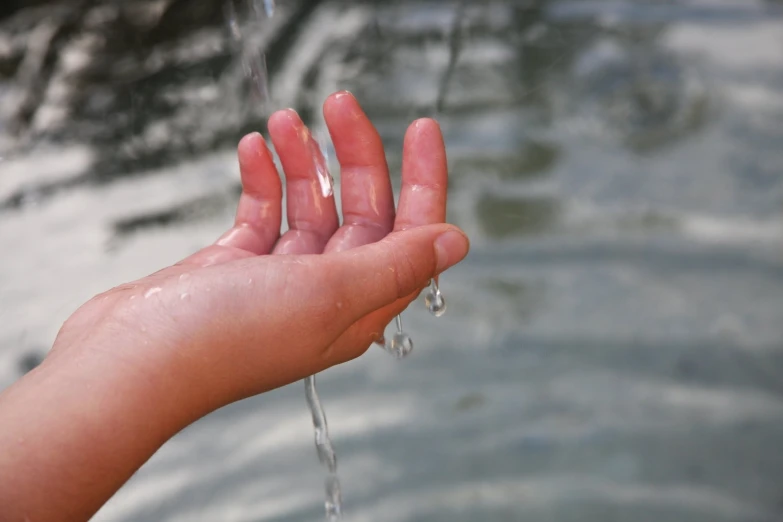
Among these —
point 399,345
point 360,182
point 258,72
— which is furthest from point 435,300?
point 258,72

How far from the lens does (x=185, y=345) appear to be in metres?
0.93

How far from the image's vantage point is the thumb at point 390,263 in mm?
917

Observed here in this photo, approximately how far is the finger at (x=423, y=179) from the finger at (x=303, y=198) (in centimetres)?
16

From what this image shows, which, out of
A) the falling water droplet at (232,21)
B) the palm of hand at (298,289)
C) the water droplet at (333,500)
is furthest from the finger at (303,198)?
the falling water droplet at (232,21)

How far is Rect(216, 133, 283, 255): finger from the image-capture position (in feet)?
3.86

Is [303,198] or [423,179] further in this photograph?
[303,198]

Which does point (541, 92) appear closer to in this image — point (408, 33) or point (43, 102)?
point (408, 33)

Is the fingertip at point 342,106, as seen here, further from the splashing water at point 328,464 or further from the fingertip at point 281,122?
the splashing water at point 328,464

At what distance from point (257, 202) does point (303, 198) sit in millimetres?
93

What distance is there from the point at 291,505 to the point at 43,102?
1.78m

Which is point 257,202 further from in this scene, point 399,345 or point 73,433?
point 73,433

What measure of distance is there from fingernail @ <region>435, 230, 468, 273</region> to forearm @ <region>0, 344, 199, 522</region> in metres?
Result: 0.39

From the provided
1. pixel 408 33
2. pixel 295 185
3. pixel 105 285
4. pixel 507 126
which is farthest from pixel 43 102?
pixel 295 185

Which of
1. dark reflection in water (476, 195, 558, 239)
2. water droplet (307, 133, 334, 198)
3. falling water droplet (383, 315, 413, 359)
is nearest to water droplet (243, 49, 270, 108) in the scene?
dark reflection in water (476, 195, 558, 239)
